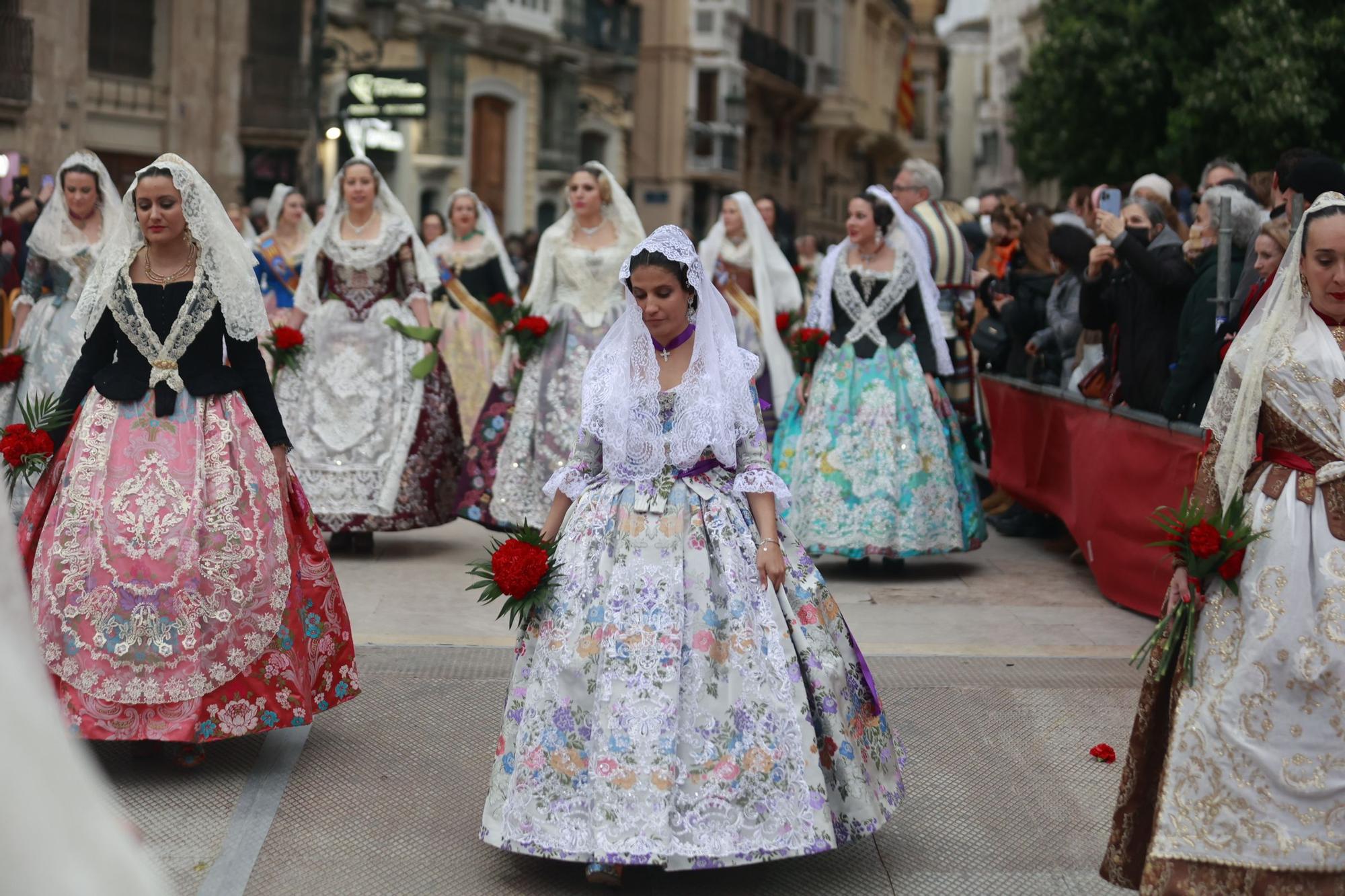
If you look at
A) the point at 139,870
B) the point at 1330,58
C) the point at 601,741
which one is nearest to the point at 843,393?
the point at 601,741

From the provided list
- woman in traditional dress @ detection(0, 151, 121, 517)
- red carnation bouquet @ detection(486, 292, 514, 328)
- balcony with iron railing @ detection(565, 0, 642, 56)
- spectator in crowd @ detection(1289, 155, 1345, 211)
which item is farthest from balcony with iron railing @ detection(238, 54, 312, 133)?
spectator in crowd @ detection(1289, 155, 1345, 211)

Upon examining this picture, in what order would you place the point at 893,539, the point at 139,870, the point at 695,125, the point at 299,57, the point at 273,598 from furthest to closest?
the point at 695,125 < the point at 299,57 < the point at 893,539 < the point at 273,598 < the point at 139,870

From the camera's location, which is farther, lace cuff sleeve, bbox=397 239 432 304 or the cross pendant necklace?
lace cuff sleeve, bbox=397 239 432 304

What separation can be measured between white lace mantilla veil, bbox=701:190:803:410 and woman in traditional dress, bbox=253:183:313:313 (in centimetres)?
284

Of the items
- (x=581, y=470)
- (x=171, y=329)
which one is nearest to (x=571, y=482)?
(x=581, y=470)

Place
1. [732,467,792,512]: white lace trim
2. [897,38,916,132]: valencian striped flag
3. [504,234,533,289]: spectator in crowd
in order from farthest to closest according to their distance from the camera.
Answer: [897,38,916,132]: valencian striped flag
[504,234,533,289]: spectator in crowd
[732,467,792,512]: white lace trim

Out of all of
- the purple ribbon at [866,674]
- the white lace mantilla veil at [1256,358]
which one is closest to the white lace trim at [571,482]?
the purple ribbon at [866,674]

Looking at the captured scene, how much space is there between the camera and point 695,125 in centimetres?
4353

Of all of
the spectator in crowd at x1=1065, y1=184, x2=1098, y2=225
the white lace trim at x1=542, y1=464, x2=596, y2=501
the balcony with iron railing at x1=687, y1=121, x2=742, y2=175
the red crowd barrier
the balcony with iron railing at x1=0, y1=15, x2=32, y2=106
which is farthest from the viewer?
the balcony with iron railing at x1=687, y1=121, x2=742, y2=175

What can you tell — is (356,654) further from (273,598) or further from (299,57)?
(299,57)

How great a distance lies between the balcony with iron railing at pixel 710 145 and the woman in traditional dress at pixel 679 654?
38839mm

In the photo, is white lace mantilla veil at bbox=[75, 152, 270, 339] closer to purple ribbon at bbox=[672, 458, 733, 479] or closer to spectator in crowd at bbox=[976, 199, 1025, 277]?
purple ribbon at bbox=[672, 458, 733, 479]

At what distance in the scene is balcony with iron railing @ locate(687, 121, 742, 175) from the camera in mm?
43469

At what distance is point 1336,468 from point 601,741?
190 centimetres
